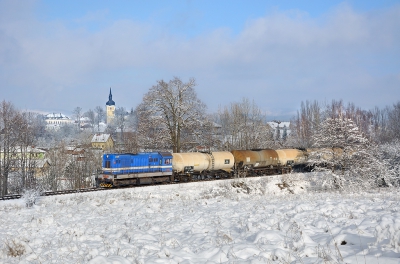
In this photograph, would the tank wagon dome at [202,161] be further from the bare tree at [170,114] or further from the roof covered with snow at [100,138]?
the roof covered with snow at [100,138]

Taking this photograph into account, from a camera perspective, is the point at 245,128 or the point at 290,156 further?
the point at 245,128

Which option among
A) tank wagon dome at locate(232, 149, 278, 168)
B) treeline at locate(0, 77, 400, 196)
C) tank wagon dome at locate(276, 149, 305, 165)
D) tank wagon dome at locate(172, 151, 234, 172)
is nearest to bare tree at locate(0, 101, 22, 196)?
treeline at locate(0, 77, 400, 196)

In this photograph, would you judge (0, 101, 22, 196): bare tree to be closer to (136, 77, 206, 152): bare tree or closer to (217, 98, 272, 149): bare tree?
(136, 77, 206, 152): bare tree

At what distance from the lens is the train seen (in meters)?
28.0

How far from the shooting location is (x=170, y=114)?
4541 centimetres

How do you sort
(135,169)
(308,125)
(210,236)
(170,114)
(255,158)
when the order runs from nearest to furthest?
(210,236)
(135,169)
(255,158)
(170,114)
(308,125)

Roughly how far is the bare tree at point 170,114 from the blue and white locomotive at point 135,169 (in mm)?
12866

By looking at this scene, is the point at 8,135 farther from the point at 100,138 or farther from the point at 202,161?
the point at 100,138

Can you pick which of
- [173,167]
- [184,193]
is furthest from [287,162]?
[184,193]

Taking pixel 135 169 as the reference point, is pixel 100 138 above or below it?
above

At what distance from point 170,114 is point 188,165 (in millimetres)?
14928

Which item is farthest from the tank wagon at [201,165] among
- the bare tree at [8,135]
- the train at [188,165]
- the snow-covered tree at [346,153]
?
the bare tree at [8,135]

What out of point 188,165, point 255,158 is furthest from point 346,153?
point 188,165

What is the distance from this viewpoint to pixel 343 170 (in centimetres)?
3250
